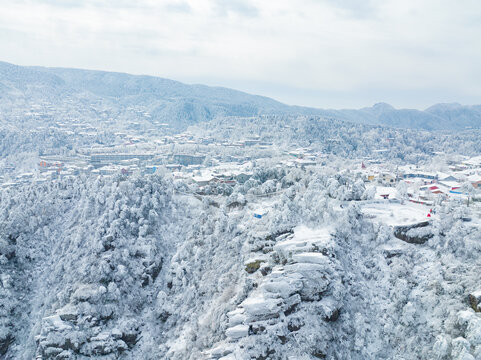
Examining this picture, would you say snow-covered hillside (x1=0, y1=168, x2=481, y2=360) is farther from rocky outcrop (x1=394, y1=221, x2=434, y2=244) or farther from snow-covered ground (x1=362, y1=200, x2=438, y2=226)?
snow-covered ground (x1=362, y1=200, x2=438, y2=226)

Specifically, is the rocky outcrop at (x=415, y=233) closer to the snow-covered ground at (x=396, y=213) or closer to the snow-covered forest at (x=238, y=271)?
the snow-covered forest at (x=238, y=271)

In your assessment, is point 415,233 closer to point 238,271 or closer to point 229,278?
point 238,271

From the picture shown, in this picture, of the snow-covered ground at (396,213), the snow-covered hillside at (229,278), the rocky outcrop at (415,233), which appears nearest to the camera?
the snow-covered hillside at (229,278)

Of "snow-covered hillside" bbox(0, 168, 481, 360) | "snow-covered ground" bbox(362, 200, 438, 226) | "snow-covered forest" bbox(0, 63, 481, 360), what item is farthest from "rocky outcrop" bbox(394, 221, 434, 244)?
"snow-covered ground" bbox(362, 200, 438, 226)

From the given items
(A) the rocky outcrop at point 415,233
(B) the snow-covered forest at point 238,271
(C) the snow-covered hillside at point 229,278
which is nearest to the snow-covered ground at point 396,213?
(B) the snow-covered forest at point 238,271

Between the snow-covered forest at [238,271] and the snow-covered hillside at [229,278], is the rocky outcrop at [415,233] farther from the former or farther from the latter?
the snow-covered hillside at [229,278]

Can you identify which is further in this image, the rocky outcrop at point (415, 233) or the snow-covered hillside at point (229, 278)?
the rocky outcrop at point (415, 233)

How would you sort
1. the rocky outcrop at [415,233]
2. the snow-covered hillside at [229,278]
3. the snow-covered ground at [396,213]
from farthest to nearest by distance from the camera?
the snow-covered ground at [396,213] → the rocky outcrop at [415,233] → the snow-covered hillside at [229,278]

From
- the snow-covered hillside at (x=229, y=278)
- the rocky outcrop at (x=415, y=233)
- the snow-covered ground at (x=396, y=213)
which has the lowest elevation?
the snow-covered hillside at (x=229, y=278)


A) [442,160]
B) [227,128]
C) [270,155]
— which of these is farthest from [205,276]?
[227,128]

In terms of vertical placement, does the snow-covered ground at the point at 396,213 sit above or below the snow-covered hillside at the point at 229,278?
above

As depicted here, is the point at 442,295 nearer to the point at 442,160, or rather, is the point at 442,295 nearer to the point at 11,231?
the point at 11,231
